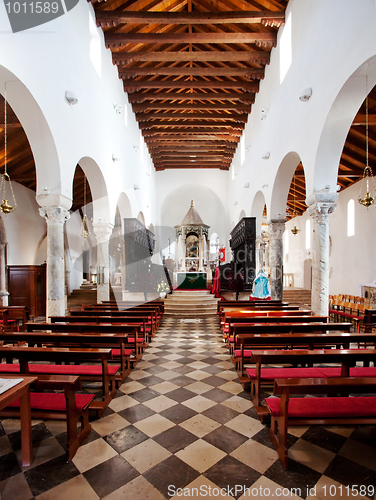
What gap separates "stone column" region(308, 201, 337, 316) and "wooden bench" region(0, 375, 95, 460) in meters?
5.66

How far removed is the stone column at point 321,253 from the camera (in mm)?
7020

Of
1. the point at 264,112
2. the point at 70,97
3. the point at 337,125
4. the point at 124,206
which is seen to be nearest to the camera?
the point at 337,125

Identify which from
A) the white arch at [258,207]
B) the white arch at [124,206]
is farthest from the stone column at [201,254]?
the white arch at [124,206]

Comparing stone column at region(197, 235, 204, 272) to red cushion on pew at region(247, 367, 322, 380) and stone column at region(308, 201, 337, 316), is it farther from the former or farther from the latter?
red cushion on pew at region(247, 367, 322, 380)

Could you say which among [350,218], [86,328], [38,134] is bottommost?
[86,328]

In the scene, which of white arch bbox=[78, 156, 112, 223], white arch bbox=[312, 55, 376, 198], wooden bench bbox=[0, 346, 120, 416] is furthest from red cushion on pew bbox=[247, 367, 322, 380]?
white arch bbox=[78, 156, 112, 223]

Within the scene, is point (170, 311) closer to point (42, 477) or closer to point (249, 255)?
point (249, 255)

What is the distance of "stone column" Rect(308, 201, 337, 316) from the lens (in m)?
7.02

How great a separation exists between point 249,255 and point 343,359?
409 inches

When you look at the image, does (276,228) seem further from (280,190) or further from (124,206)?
(124,206)

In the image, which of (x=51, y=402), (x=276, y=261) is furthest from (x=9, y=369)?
(x=276, y=261)

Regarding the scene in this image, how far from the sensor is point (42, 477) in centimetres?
248

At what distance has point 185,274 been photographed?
50.9 ft

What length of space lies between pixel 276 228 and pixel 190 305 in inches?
175
